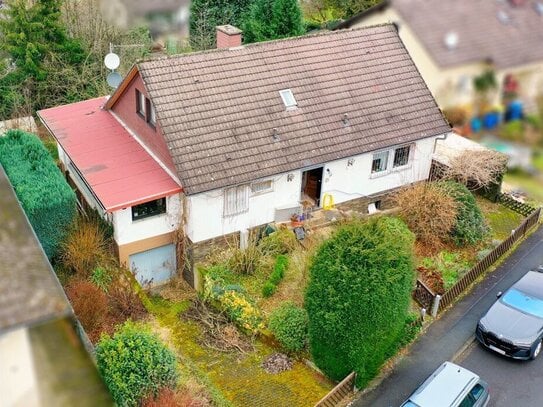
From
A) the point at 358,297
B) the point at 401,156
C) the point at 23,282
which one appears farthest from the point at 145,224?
the point at 401,156

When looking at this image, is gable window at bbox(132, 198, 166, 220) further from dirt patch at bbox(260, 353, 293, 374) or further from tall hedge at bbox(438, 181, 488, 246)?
tall hedge at bbox(438, 181, 488, 246)

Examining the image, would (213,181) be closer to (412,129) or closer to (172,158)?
(172,158)

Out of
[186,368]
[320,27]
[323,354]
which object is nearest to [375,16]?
[323,354]

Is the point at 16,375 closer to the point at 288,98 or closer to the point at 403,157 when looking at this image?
the point at 288,98

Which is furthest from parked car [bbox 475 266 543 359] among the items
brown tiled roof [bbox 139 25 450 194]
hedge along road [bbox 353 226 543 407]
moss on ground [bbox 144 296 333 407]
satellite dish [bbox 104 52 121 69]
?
satellite dish [bbox 104 52 121 69]

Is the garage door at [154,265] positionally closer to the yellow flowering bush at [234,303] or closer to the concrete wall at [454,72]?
the yellow flowering bush at [234,303]

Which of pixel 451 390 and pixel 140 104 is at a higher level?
pixel 140 104
